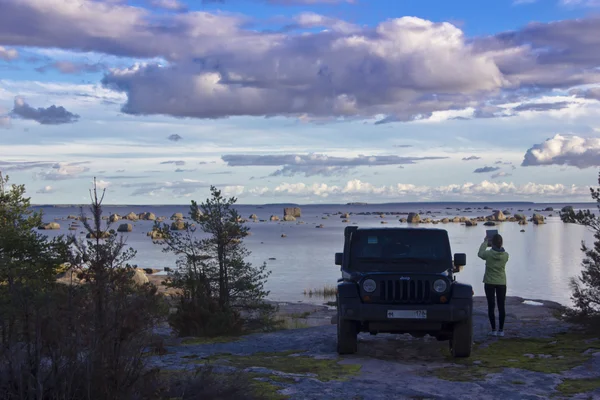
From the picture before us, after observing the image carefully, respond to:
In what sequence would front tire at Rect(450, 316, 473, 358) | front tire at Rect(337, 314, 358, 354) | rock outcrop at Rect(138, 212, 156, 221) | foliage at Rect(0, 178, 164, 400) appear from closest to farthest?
foliage at Rect(0, 178, 164, 400) < front tire at Rect(450, 316, 473, 358) < front tire at Rect(337, 314, 358, 354) < rock outcrop at Rect(138, 212, 156, 221)

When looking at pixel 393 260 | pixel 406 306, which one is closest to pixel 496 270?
pixel 393 260

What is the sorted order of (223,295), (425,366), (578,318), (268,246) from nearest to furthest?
(425,366)
(578,318)
(223,295)
(268,246)

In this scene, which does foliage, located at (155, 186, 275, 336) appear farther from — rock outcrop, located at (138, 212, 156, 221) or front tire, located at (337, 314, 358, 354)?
rock outcrop, located at (138, 212, 156, 221)

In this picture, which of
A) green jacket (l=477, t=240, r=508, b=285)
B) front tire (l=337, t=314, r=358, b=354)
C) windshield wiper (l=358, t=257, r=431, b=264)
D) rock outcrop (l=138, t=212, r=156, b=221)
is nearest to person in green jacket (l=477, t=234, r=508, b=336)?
green jacket (l=477, t=240, r=508, b=285)

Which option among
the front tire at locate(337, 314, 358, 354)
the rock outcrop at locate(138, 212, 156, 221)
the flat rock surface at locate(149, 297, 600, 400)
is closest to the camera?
the flat rock surface at locate(149, 297, 600, 400)

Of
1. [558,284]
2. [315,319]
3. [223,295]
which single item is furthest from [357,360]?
[558,284]

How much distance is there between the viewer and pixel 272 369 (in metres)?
9.80

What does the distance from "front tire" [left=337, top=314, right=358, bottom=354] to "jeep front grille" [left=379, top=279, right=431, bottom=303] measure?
722 millimetres

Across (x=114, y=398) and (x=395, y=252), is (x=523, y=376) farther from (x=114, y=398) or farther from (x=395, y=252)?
(x=114, y=398)

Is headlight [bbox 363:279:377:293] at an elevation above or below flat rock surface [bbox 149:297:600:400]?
above

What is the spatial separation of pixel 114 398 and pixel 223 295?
43.8ft

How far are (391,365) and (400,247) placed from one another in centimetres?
253

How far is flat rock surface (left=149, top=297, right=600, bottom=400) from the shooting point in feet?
27.5

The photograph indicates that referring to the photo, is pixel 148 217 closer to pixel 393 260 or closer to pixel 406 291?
pixel 393 260
